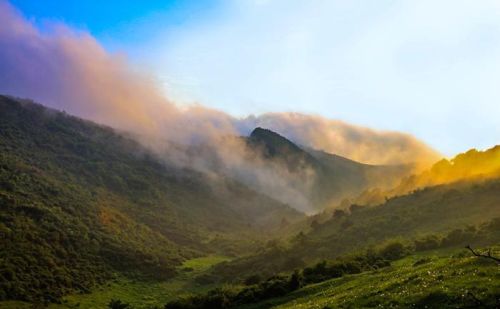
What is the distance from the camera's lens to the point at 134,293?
6417 inches

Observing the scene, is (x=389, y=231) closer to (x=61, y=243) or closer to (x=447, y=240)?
(x=447, y=240)

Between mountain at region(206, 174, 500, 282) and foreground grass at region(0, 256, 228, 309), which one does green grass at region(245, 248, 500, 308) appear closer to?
mountain at region(206, 174, 500, 282)

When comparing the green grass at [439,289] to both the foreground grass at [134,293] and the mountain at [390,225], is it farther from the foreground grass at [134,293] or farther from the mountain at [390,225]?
the foreground grass at [134,293]

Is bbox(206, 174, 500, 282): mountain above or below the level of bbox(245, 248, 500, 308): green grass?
above

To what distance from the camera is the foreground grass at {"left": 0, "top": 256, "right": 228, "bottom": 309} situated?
140 m

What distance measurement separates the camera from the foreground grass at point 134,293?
139500 mm

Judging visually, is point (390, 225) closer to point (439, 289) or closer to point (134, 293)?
point (134, 293)

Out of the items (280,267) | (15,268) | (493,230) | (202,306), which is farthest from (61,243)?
(493,230)

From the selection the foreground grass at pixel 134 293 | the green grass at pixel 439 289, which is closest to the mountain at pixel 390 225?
the foreground grass at pixel 134 293

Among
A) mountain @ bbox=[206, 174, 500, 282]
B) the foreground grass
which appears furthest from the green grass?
the foreground grass

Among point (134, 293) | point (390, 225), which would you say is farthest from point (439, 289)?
point (134, 293)

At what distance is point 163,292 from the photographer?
166375mm

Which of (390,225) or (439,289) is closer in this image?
(439,289)

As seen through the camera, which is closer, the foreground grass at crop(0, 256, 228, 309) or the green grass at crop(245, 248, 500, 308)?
the green grass at crop(245, 248, 500, 308)
